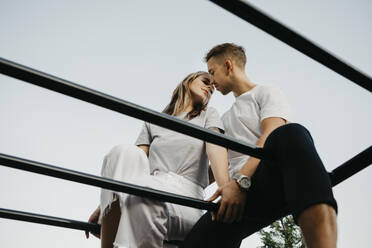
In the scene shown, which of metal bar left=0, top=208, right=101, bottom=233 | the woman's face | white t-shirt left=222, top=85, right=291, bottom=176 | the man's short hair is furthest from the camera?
the man's short hair

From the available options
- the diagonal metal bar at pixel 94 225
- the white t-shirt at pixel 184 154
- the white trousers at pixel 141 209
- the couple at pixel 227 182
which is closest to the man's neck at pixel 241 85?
the couple at pixel 227 182

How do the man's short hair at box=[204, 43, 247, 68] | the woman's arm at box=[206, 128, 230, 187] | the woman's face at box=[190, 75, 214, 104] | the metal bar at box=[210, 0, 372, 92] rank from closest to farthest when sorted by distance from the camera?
the metal bar at box=[210, 0, 372, 92] → the woman's arm at box=[206, 128, 230, 187] → the woman's face at box=[190, 75, 214, 104] → the man's short hair at box=[204, 43, 247, 68]

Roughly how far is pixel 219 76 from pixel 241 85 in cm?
17

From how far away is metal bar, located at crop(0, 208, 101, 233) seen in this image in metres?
1.11

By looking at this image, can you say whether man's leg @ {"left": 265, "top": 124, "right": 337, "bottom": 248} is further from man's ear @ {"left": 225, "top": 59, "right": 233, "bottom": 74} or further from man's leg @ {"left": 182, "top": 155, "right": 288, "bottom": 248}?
man's ear @ {"left": 225, "top": 59, "right": 233, "bottom": 74}

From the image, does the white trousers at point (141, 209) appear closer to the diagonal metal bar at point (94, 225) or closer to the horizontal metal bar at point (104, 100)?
the diagonal metal bar at point (94, 225)

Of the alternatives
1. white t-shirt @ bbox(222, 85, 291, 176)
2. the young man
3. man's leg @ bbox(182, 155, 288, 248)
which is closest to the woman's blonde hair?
white t-shirt @ bbox(222, 85, 291, 176)

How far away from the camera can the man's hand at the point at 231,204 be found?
3.69ft

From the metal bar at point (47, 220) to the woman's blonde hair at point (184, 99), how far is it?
92 cm

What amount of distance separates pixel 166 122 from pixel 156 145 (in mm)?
A: 1010

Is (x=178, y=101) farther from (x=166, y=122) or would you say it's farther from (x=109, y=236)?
(x=166, y=122)

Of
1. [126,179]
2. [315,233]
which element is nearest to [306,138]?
[315,233]

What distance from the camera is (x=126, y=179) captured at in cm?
125

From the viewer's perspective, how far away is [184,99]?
217 centimetres
